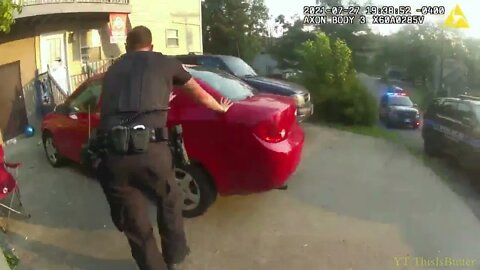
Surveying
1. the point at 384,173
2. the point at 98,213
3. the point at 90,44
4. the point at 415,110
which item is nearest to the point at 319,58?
the point at 415,110

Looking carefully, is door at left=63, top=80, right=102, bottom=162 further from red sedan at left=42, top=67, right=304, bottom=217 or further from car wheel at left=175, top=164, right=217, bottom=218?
car wheel at left=175, top=164, right=217, bottom=218

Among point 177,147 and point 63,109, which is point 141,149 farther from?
point 63,109

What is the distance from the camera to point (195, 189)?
3209 mm

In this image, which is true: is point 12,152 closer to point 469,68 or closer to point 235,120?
point 235,120

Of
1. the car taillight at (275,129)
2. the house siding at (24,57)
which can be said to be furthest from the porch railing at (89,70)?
the car taillight at (275,129)

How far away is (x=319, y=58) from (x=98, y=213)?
6.09ft

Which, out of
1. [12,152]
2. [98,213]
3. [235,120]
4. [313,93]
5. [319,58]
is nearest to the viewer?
[319,58]

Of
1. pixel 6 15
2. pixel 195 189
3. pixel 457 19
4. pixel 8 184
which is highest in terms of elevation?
pixel 6 15

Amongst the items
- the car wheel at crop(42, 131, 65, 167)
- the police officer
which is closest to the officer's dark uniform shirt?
the police officer

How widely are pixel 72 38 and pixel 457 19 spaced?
1.97 m

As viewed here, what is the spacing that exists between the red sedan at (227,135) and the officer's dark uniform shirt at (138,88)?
1.34ft

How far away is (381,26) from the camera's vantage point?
2.33 metres

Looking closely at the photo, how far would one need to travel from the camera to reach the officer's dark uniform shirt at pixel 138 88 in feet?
7.50

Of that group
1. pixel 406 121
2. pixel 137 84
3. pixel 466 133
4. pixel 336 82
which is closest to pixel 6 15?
pixel 137 84
